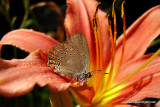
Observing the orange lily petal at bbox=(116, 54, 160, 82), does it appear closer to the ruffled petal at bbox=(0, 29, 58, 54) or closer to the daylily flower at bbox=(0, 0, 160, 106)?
the daylily flower at bbox=(0, 0, 160, 106)

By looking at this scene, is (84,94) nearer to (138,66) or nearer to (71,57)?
(71,57)

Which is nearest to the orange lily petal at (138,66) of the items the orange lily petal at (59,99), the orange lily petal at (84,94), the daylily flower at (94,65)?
the daylily flower at (94,65)

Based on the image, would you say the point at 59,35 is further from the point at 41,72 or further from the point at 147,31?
the point at 41,72

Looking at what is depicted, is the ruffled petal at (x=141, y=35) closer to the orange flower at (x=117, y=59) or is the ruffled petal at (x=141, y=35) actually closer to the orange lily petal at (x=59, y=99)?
the orange flower at (x=117, y=59)

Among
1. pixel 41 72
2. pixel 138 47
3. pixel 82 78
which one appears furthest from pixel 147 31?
pixel 41 72

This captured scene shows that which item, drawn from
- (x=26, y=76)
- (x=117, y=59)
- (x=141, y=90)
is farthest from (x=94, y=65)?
(x=26, y=76)

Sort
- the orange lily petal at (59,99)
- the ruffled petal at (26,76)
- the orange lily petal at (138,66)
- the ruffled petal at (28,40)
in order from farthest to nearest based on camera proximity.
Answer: the orange lily petal at (138,66), the ruffled petal at (28,40), the orange lily petal at (59,99), the ruffled petal at (26,76)

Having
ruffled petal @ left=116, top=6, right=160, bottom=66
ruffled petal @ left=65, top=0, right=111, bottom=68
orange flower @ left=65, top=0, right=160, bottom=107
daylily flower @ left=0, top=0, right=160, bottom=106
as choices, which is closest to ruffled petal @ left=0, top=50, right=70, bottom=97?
daylily flower @ left=0, top=0, right=160, bottom=106
